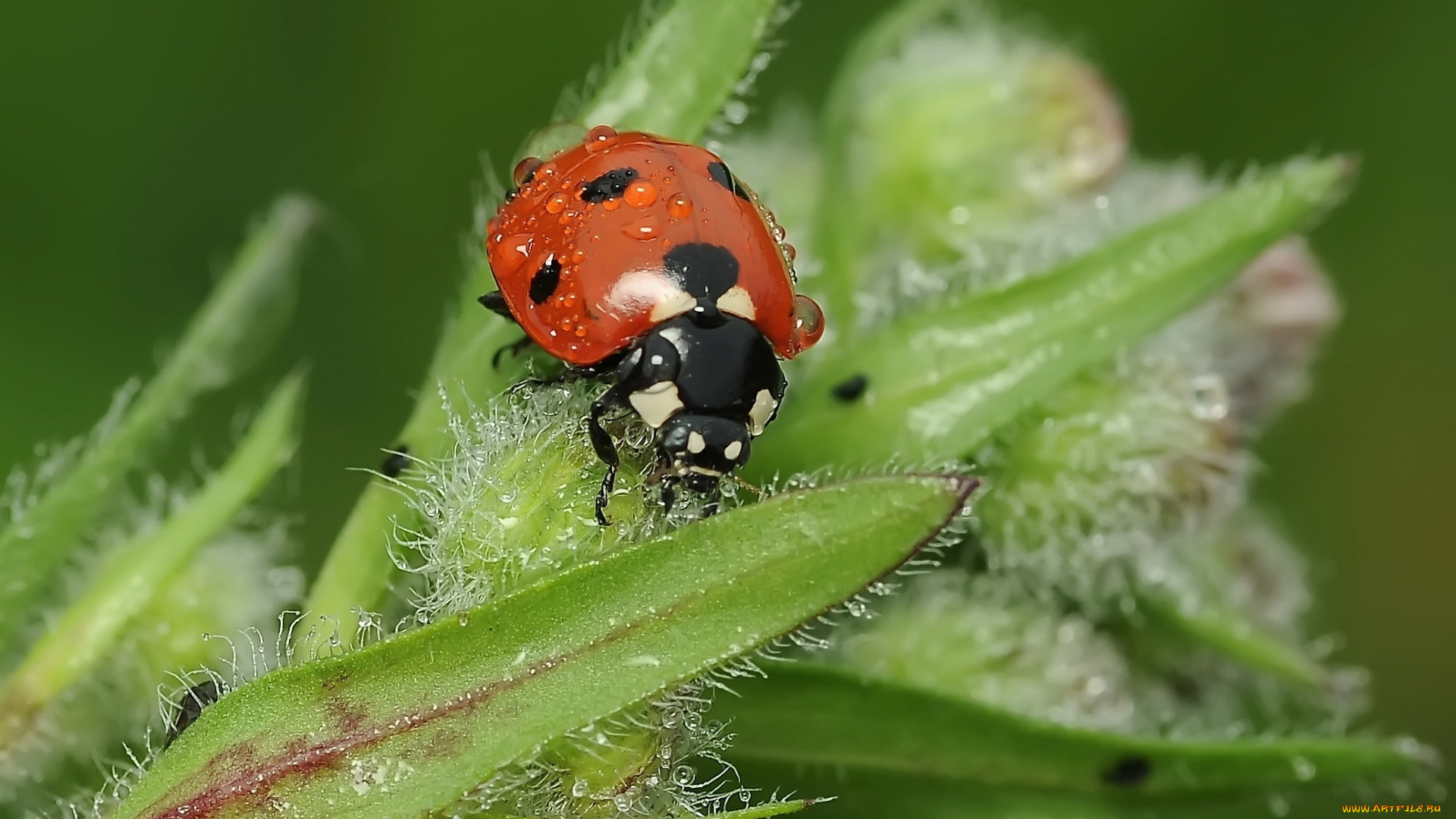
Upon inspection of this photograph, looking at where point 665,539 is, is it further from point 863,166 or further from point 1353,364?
point 1353,364

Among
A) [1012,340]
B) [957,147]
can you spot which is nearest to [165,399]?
[1012,340]

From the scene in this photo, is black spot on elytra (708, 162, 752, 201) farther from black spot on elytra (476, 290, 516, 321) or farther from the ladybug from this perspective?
black spot on elytra (476, 290, 516, 321)

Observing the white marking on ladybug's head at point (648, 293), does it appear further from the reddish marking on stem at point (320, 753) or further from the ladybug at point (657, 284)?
the reddish marking on stem at point (320, 753)

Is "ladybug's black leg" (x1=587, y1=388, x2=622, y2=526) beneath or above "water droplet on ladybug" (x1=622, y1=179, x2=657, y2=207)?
beneath

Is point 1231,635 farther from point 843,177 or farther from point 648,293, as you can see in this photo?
point 648,293

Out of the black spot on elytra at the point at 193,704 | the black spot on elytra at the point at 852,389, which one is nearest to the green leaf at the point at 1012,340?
the black spot on elytra at the point at 852,389

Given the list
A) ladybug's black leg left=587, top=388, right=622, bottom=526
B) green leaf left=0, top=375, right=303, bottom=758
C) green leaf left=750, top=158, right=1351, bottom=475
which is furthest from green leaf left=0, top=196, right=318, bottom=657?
green leaf left=750, top=158, right=1351, bottom=475

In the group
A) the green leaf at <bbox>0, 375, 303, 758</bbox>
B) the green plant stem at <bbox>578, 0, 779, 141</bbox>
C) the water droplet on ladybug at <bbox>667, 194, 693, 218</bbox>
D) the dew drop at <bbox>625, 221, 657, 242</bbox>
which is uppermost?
the green plant stem at <bbox>578, 0, 779, 141</bbox>
